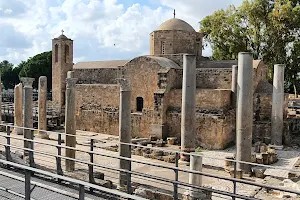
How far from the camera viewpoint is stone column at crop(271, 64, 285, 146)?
Answer: 55.2 feet

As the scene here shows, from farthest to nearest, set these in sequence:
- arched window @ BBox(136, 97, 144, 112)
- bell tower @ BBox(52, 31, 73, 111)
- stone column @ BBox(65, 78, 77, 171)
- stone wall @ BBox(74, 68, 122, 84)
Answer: bell tower @ BBox(52, 31, 73, 111) < stone wall @ BBox(74, 68, 122, 84) < arched window @ BBox(136, 97, 144, 112) < stone column @ BBox(65, 78, 77, 171)

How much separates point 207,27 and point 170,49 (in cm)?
846

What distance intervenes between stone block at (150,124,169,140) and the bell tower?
10464 mm

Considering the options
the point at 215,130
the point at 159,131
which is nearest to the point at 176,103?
the point at 159,131

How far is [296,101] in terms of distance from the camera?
2842 cm

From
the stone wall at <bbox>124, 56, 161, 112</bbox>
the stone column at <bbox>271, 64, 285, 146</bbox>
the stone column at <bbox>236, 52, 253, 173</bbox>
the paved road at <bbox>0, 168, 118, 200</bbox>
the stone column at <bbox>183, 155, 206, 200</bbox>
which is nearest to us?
the paved road at <bbox>0, 168, 118, 200</bbox>

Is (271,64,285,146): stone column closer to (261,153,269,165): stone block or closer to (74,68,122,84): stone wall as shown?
(261,153,269,165): stone block

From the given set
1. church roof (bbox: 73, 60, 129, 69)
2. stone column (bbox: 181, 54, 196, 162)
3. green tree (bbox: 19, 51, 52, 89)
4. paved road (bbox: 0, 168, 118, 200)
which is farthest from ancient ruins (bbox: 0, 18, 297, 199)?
green tree (bbox: 19, 51, 52, 89)

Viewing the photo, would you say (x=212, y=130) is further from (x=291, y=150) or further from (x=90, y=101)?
(x=90, y=101)

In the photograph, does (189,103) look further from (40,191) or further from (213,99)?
(40,191)

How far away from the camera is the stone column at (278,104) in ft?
55.2

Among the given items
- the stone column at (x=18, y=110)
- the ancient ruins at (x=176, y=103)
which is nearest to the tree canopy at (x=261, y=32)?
the ancient ruins at (x=176, y=103)

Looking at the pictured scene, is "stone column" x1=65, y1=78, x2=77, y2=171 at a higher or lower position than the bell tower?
lower

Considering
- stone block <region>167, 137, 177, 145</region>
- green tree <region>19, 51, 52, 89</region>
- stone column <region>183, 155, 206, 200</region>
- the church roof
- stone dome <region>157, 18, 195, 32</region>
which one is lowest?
stone block <region>167, 137, 177, 145</region>
